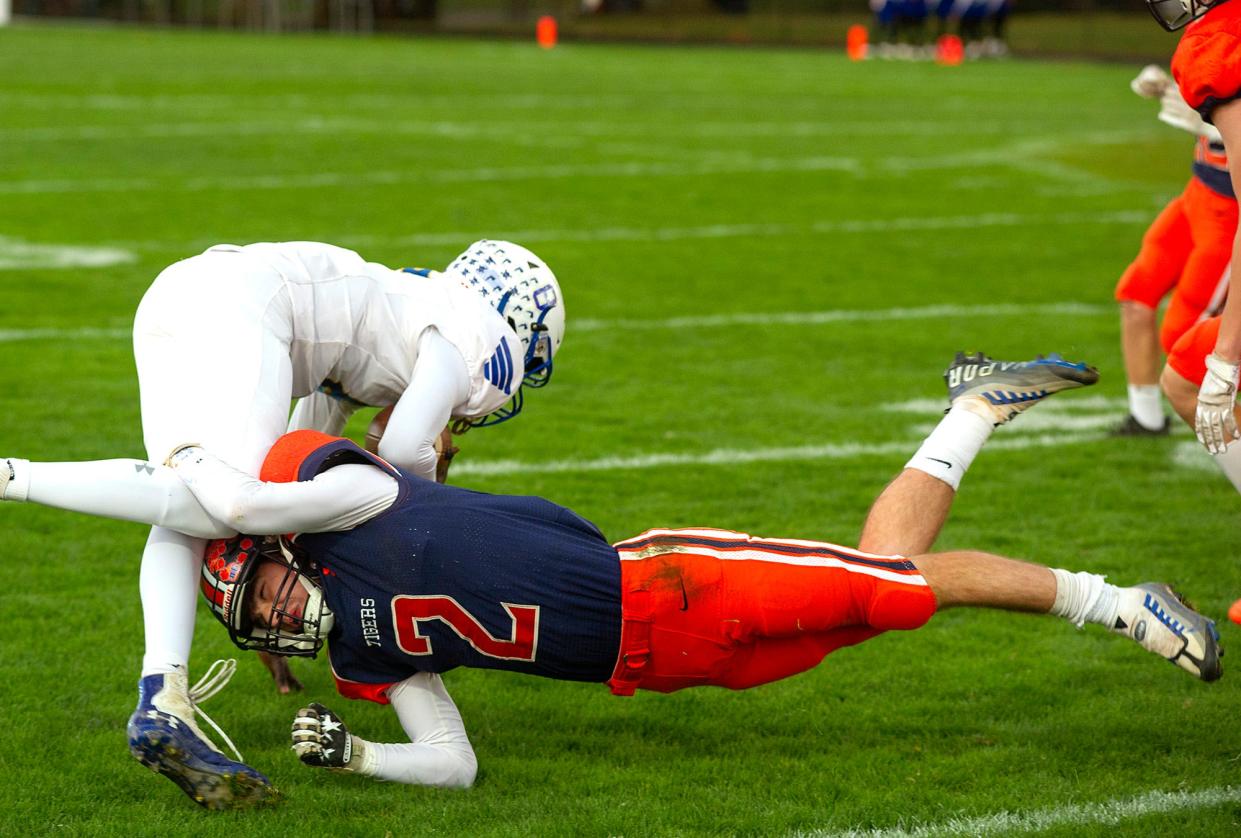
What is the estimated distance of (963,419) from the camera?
4.07 metres

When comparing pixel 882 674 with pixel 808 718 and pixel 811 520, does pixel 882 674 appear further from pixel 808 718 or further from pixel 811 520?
pixel 811 520

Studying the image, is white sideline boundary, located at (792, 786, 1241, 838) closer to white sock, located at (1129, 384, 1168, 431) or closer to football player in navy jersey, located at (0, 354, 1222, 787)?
football player in navy jersey, located at (0, 354, 1222, 787)

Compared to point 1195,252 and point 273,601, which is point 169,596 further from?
point 1195,252

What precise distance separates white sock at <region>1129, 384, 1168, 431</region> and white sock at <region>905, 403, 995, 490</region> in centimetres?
248

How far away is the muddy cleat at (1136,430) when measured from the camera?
6375 millimetres

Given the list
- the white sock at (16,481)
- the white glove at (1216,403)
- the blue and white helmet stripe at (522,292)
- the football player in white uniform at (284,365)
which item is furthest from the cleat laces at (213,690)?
the white glove at (1216,403)

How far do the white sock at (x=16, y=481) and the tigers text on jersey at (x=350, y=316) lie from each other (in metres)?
0.63

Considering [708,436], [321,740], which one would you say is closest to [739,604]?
[321,740]

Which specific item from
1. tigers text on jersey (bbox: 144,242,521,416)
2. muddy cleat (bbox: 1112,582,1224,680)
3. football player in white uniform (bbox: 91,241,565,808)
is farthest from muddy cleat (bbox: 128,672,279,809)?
muddy cleat (bbox: 1112,582,1224,680)

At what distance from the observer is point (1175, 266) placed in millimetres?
6133

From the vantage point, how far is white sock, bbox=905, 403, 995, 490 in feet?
13.1

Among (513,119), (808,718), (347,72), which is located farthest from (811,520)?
(347,72)

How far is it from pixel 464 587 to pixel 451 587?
3cm

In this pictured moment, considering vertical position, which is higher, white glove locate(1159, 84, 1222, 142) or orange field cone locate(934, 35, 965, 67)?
white glove locate(1159, 84, 1222, 142)
